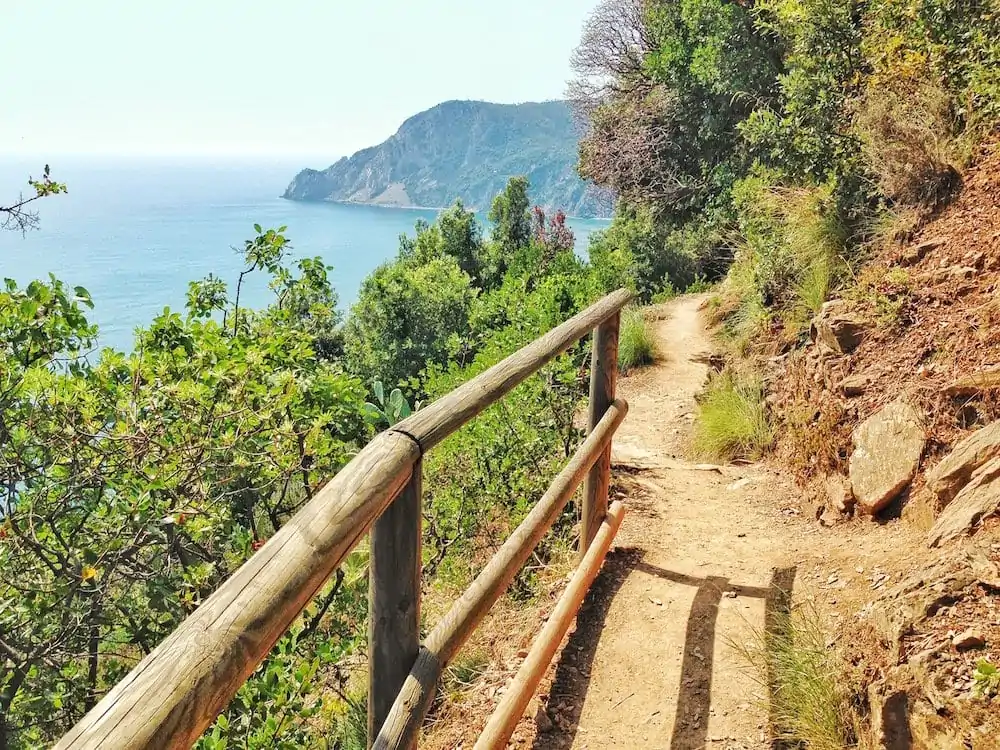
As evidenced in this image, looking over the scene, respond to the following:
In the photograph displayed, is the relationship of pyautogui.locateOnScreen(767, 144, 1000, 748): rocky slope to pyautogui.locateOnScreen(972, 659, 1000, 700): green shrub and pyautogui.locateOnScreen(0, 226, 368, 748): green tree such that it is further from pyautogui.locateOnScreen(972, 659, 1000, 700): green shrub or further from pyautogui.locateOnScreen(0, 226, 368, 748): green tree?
pyautogui.locateOnScreen(0, 226, 368, 748): green tree

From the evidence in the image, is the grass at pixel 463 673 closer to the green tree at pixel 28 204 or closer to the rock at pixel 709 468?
the rock at pixel 709 468

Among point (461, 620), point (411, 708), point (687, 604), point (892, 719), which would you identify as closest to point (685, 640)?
point (687, 604)

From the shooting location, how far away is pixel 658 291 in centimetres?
1667

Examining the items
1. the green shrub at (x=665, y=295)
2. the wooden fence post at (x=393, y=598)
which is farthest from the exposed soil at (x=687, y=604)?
the green shrub at (x=665, y=295)

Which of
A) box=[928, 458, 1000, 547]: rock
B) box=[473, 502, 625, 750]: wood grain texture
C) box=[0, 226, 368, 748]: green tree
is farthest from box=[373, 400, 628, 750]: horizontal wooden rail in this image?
box=[0, 226, 368, 748]: green tree

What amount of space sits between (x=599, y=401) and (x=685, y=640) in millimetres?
1245

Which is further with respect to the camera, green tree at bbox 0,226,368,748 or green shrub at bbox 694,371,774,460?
green shrub at bbox 694,371,774,460

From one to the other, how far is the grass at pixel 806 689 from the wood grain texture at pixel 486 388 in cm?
145

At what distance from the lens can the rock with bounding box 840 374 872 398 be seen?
4.42 metres

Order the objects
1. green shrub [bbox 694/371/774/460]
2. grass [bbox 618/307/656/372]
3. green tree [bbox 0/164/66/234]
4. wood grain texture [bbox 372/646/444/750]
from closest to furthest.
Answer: wood grain texture [bbox 372/646/444/750] → green tree [bbox 0/164/66/234] → green shrub [bbox 694/371/774/460] → grass [bbox 618/307/656/372]

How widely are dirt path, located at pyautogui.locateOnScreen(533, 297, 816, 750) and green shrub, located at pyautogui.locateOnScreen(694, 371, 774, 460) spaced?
262 mm

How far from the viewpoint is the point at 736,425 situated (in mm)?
5938

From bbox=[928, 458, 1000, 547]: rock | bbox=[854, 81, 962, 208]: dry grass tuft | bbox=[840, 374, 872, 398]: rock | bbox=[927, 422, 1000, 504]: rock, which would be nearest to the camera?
bbox=[928, 458, 1000, 547]: rock

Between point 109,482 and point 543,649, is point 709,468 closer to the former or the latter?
point 543,649
